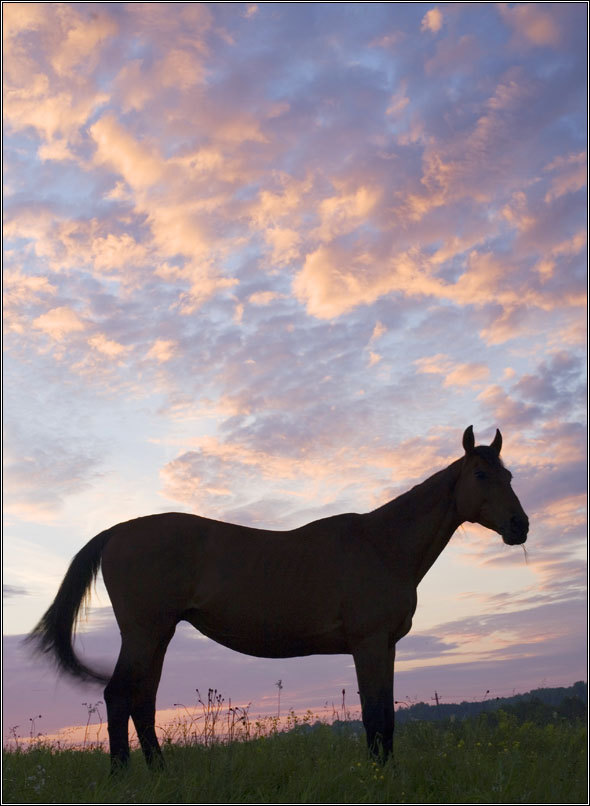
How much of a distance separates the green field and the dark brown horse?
1.78 ft

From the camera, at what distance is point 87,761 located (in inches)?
316

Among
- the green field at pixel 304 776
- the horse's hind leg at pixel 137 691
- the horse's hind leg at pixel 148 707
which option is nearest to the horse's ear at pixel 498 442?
the green field at pixel 304 776

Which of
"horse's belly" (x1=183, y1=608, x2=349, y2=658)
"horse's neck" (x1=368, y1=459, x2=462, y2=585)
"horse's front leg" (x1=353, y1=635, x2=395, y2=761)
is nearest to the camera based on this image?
"horse's front leg" (x1=353, y1=635, x2=395, y2=761)

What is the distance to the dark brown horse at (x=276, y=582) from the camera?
759 cm

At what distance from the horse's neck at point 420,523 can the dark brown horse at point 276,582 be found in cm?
1

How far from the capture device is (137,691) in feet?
24.8

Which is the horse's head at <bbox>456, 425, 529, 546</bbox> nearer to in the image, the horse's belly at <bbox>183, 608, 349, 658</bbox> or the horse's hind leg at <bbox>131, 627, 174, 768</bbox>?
the horse's belly at <bbox>183, 608, 349, 658</bbox>

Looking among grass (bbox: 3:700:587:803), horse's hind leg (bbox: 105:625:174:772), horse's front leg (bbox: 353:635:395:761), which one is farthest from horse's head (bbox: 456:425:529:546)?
horse's hind leg (bbox: 105:625:174:772)

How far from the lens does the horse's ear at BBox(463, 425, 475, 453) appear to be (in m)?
8.13

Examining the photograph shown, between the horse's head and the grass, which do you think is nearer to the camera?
the grass

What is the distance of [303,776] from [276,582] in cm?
198

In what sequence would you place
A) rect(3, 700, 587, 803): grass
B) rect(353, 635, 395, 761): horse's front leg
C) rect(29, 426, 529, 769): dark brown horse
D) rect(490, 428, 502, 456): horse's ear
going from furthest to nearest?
rect(490, 428, 502, 456): horse's ear
rect(29, 426, 529, 769): dark brown horse
rect(353, 635, 395, 761): horse's front leg
rect(3, 700, 587, 803): grass

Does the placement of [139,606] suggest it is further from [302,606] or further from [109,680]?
[302,606]

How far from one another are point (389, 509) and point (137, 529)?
9.59 feet
